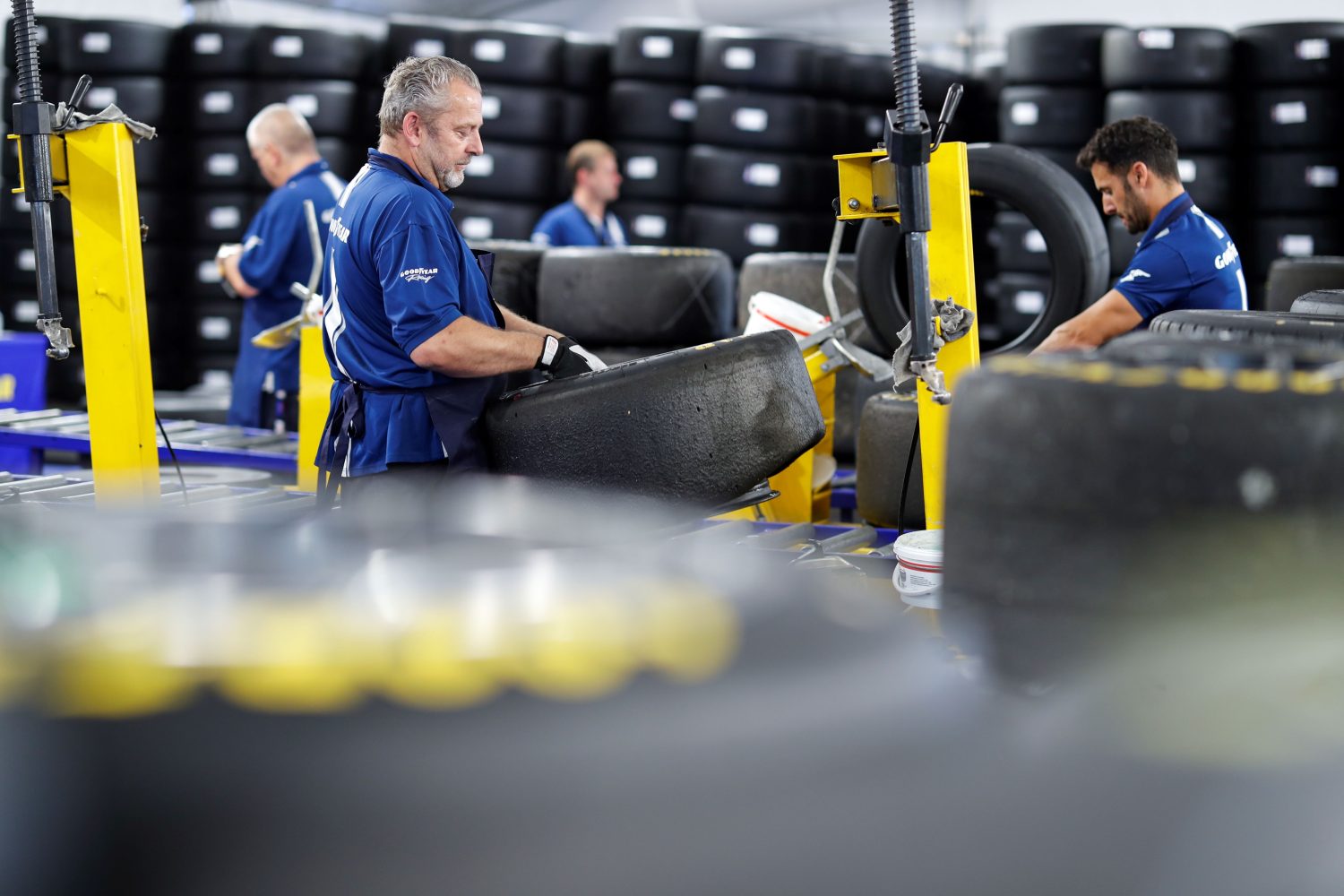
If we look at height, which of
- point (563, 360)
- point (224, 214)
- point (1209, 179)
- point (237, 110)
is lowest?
point (563, 360)

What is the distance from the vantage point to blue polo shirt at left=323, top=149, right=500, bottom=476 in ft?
8.05

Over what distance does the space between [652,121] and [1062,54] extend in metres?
1.97

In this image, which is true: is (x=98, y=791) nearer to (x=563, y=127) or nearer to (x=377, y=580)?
(x=377, y=580)

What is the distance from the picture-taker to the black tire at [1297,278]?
4465mm

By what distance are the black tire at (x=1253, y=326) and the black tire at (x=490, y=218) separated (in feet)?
16.5

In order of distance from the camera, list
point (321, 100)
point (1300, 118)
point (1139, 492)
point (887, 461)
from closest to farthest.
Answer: point (1139, 492) < point (887, 461) < point (1300, 118) < point (321, 100)

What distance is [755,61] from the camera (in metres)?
6.53

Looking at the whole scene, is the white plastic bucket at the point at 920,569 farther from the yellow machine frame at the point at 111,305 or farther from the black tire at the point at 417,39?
the black tire at the point at 417,39

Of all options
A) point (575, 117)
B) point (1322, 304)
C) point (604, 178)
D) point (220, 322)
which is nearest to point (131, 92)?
point (220, 322)

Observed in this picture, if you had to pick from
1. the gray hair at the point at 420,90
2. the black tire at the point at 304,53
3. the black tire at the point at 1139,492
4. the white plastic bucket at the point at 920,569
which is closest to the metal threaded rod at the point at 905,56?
the white plastic bucket at the point at 920,569

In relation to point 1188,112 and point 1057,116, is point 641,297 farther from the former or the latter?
point 1188,112

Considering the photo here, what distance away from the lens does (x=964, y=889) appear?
875 mm

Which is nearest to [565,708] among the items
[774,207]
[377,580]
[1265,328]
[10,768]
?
[377,580]

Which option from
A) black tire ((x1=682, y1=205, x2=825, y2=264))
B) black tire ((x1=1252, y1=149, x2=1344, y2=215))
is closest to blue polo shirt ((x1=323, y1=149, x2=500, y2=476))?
black tire ((x1=682, y1=205, x2=825, y2=264))
